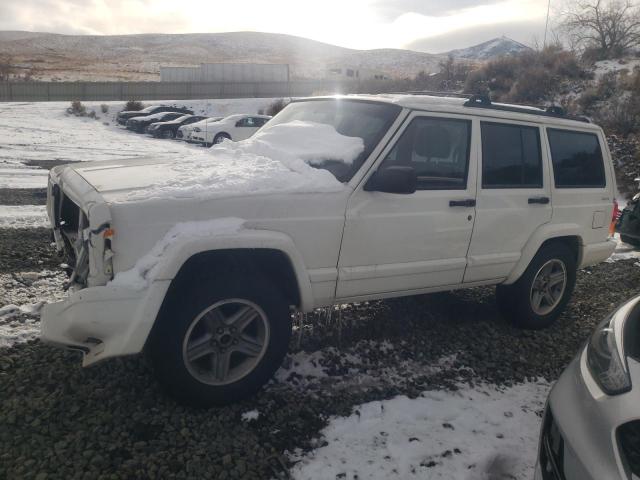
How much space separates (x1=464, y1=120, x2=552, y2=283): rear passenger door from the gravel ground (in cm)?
73

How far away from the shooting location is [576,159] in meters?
4.85

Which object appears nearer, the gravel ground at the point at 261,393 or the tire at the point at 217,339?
the gravel ground at the point at 261,393

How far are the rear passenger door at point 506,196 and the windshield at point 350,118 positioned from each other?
0.94 m

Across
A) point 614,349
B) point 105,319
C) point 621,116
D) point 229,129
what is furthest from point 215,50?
point 614,349

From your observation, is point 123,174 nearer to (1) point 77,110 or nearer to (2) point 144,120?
(2) point 144,120

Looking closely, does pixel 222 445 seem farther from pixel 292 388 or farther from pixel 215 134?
pixel 215 134

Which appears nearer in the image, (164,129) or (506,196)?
(506,196)

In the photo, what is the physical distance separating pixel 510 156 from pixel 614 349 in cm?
231

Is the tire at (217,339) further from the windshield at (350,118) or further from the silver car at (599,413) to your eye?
the silver car at (599,413)

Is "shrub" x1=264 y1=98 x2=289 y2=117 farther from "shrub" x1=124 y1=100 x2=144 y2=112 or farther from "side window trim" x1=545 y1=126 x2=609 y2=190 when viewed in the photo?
"side window trim" x1=545 y1=126 x2=609 y2=190

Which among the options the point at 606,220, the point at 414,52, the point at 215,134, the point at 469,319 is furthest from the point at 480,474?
the point at 414,52

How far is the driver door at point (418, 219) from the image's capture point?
350 centimetres

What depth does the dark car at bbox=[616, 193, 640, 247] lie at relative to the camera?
8.04 metres

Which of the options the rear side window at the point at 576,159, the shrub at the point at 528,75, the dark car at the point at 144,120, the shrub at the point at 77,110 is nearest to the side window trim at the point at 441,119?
the rear side window at the point at 576,159
